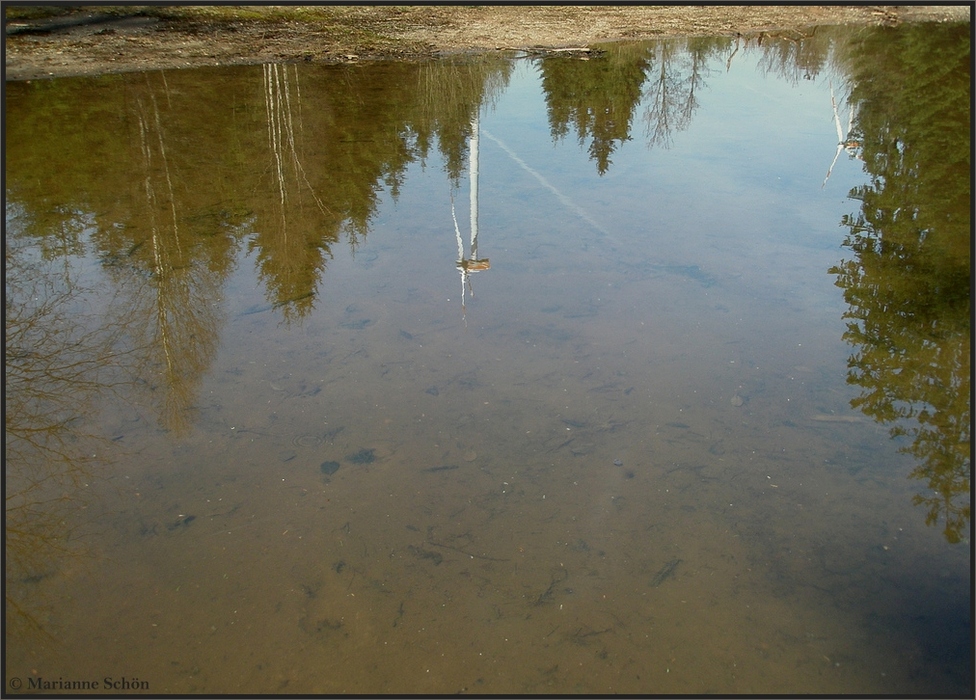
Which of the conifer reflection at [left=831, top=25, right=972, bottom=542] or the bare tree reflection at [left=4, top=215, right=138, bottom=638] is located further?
the conifer reflection at [left=831, top=25, right=972, bottom=542]

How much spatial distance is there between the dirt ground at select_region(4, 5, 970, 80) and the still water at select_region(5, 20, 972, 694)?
149 inches

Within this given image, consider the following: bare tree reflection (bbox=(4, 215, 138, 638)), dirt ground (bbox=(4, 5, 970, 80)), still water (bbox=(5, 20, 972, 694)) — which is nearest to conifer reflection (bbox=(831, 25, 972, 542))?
still water (bbox=(5, 20, 972, 694))

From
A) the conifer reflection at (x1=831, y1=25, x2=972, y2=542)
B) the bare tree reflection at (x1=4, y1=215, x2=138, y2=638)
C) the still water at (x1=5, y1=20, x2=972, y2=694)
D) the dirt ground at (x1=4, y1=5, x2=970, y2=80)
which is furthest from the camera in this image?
the dirt ground at (x1=4, y1=5, x2=970, y2=80)

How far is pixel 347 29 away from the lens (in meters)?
17.1

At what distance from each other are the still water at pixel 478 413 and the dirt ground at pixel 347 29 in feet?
12.4

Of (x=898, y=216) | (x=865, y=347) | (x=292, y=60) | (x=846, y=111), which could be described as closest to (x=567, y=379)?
(x=865, y=347)

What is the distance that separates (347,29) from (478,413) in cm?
1365

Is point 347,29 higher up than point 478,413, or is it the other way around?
point 347,29

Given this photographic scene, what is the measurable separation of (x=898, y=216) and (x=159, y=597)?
8.21 m

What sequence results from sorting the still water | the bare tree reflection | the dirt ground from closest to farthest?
1. the still water
2. the bare tree reflection
3. the dirt ground

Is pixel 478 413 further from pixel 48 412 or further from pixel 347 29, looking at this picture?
pixel 347 29

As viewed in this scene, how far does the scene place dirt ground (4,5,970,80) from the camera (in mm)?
14242

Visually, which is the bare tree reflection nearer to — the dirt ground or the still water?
the still water

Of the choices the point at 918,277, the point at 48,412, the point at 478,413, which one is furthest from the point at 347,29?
the point at 478,413
